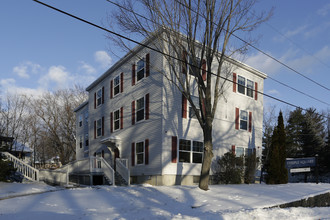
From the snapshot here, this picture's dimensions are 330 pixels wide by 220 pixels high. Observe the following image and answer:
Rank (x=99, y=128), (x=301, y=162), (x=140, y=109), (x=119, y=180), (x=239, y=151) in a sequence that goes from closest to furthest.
A: (x=119, y=180)
(x=140, y=109)
(x=301, y=162)
(x=239, y=151)
(x=99, y=128)

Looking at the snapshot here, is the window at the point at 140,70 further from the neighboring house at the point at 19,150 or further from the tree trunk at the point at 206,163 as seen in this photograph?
the neighboring house at the point at 19,150

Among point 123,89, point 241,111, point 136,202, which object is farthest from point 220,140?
point 136,202

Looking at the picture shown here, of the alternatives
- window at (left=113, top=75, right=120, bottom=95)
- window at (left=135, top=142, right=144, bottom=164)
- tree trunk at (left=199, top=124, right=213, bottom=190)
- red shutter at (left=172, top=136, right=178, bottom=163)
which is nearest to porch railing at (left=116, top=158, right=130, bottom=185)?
window at (left=135, top=142, right=144, bottom=164)

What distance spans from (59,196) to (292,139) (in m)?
36.3

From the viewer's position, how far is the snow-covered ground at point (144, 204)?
7.83 meters

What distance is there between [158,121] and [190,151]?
279cm

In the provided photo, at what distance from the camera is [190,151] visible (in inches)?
676

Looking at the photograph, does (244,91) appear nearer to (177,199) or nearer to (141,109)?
(141,109)

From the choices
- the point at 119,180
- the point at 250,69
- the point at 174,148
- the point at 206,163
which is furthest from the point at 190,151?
the point at 250,69

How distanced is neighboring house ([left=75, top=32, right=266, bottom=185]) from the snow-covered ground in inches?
150

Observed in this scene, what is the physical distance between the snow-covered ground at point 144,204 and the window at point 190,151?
Answer: 3.79 m

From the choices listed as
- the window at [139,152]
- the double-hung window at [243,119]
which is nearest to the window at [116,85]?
the window at [139,152]

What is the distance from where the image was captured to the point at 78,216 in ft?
24.7

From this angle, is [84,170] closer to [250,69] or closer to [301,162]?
[301,162]
